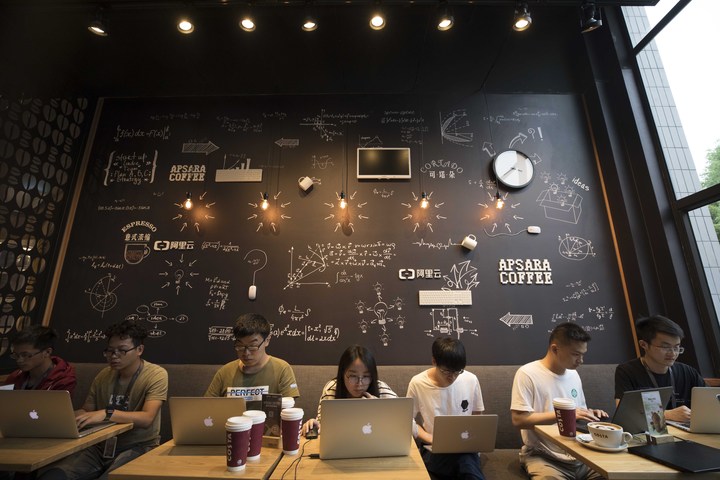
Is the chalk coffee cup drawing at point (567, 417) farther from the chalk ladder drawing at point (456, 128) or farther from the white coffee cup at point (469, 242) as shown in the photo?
the chalk ladder drawing at point (456, 128)

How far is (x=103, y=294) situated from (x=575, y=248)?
497 centimetres

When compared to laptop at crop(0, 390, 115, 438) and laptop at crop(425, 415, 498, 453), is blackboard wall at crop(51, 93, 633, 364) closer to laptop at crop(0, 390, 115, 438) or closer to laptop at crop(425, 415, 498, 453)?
laptop at crop(425, 415, 498, 453)

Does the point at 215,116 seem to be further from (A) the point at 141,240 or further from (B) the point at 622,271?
(B) the point at 622,271

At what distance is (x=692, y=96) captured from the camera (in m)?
3.18

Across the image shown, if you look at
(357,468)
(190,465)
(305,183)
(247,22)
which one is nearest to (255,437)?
(190,465)

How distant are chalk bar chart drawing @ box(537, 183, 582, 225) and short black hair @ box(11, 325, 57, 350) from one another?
4.52 m

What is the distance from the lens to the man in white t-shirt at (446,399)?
6.99 feet

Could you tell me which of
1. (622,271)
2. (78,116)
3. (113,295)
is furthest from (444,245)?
(78,116)

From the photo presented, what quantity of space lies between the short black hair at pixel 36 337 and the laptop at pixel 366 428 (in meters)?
2.24

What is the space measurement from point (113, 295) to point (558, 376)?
411cm

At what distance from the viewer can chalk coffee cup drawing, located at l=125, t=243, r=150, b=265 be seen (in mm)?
3666

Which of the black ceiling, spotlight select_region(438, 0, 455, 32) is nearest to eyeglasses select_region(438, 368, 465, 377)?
spotlight select_region(438, 0, 455, 32)

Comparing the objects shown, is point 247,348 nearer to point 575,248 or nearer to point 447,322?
point 447,322

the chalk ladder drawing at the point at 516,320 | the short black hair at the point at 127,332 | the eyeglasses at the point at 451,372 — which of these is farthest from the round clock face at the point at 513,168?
the short black hair at the point at 127,332
